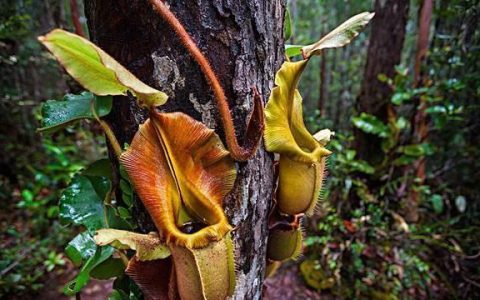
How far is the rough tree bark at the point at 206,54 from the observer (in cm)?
46

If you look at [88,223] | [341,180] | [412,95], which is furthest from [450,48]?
[88,223]

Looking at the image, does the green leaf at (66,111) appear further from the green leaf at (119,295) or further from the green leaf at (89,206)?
the green leaf at (119,295)

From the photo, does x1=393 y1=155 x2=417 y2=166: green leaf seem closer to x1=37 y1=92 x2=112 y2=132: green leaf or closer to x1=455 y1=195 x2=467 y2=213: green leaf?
x1=455 y1=195 x2=467 y2=213: green leaf

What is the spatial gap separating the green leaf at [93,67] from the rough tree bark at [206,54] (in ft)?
0.26

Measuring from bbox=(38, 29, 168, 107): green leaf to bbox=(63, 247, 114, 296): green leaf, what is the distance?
306 mm

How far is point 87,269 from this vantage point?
563 mm

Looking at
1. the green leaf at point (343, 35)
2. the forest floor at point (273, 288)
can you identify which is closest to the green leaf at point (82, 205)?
the green leaf at point (343, 35)

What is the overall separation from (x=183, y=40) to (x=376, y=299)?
6.73ft

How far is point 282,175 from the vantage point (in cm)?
57

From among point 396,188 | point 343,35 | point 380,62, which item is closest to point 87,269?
point 343,35

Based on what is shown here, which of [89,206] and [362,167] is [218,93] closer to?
[89,206]

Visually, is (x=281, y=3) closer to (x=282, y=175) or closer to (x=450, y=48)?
(x=282, y=175)

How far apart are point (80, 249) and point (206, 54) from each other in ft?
1.34

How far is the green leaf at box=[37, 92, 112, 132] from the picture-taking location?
548 mm
